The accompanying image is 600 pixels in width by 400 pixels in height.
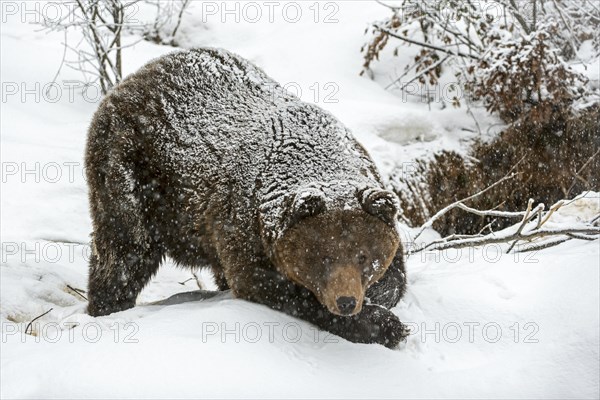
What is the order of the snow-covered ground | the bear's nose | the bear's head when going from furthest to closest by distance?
the bear's head → the bear's nose → the snow-covered ground

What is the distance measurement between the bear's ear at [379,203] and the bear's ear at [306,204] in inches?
9.6

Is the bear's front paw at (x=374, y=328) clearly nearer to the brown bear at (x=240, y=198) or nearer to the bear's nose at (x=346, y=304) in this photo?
the brown bear at (x=240, y=198)

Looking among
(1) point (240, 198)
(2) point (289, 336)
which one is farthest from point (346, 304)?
(1) point (240, 198)

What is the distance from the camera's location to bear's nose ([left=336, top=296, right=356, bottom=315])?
3.64 meters

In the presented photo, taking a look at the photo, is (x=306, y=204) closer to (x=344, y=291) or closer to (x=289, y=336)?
(x=344, y=291)

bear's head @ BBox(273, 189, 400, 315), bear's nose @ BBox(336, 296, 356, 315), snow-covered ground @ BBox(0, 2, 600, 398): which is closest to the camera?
snow-covered ground @ BBox(0, 2, 600, 398)

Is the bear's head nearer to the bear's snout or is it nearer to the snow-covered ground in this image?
the bear's snout

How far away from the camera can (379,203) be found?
3953 millimetres

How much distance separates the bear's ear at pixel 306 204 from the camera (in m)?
3.89

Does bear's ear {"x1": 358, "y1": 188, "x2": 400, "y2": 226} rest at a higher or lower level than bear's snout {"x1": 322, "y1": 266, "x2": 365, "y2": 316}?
higher

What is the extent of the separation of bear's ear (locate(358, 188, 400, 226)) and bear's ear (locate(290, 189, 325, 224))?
0.24m

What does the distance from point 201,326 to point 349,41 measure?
8275 mm

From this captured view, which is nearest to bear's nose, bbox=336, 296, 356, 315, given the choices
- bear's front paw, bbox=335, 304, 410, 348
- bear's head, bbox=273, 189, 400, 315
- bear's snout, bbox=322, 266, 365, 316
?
bear's snout, bbox=322, 266, 365, 316

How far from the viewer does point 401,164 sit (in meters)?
8.76
